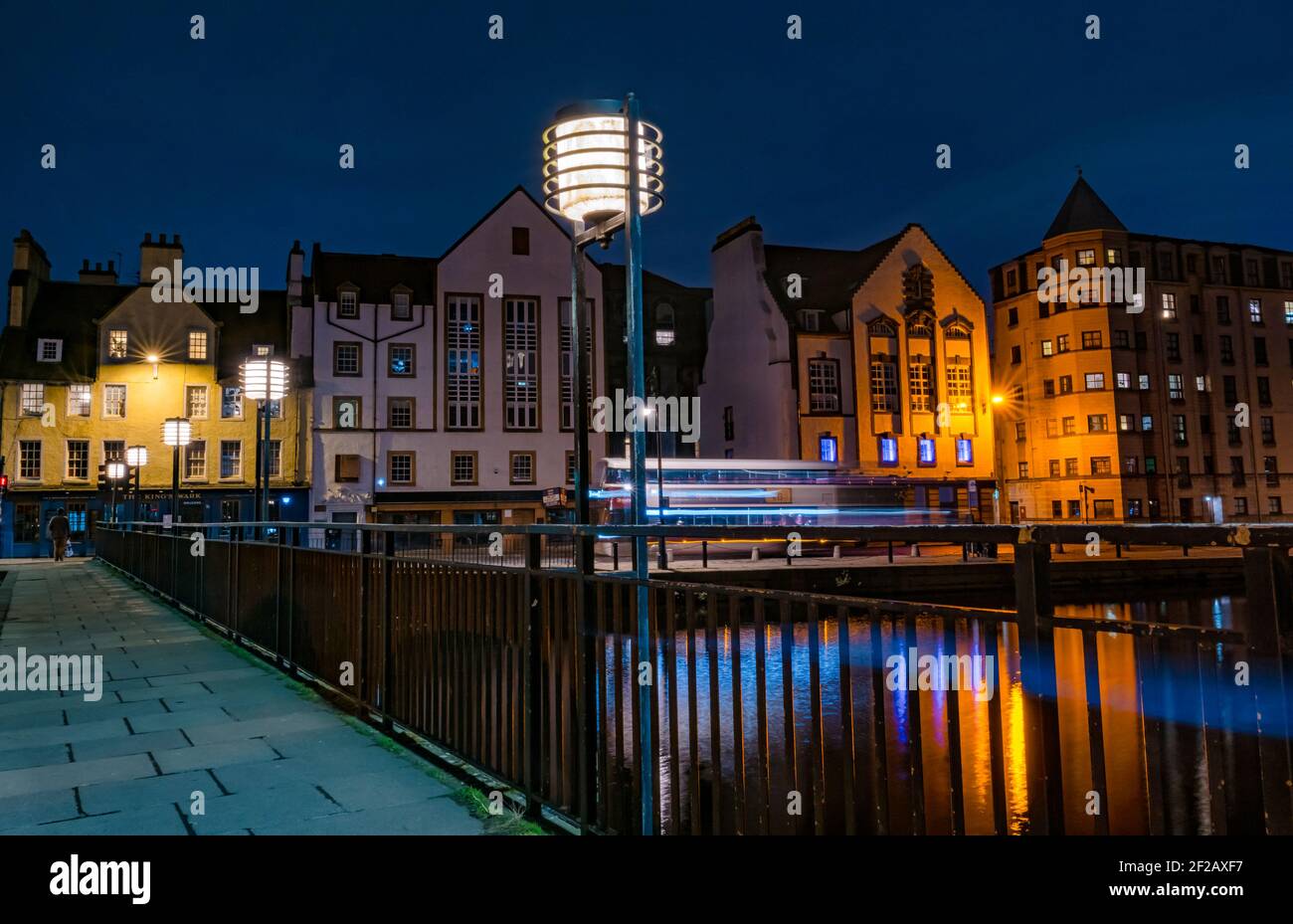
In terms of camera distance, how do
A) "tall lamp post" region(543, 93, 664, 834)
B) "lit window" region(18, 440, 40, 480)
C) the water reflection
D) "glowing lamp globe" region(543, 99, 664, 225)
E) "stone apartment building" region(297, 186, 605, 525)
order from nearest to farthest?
1. the water reflection
2. "tall lamp post" region(543, 93, 664, 834)
3. "glowing lamp globe" region(543, 99, 664, 225)
4. "lit window" region(18, 440, 40, 480)
5. "stone apartment building" region(297, 186, 605, 525)

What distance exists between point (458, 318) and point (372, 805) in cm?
4428

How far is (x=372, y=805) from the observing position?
15.2ft

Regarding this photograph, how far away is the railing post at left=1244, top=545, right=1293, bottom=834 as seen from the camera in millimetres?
2006

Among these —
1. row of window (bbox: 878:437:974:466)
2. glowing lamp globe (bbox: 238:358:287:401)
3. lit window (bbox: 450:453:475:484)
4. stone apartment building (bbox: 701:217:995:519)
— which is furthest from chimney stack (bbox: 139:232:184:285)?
row of window (bbox: 878:437:974:466)

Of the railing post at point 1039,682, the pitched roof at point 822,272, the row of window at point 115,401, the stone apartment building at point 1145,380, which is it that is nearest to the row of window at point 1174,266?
the stone apartment building at point 1145,380

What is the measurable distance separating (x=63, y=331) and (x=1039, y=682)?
176 feet

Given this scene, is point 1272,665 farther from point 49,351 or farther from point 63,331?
point 63,331

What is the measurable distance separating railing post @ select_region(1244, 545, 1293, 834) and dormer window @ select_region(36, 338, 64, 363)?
2070 inches

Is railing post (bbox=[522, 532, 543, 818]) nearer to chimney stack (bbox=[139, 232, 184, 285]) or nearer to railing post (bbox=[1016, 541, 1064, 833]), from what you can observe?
railing post (bbox=[1016, 541, 1064, 833])

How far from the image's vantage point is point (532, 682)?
4.62 metres

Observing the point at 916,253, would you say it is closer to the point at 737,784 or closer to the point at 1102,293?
the point at 1102,293

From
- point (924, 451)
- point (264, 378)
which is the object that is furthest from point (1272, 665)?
point (924, 451)

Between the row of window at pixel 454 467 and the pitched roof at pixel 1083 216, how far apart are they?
36.6m

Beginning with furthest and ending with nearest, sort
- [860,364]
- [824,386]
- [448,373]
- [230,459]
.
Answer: [860,364] → [824,386] → [448,373] → [230,459]
